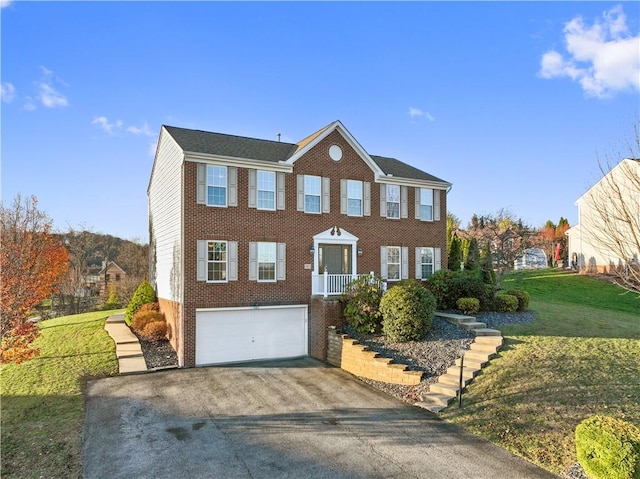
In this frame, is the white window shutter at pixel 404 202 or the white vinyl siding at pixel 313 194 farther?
the white window shutter at pixel 404 202

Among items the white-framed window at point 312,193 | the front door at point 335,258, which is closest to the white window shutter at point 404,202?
the front door at point 335,258

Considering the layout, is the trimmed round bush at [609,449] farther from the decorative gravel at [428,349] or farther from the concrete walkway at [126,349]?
the concrete walkway at [126,349]

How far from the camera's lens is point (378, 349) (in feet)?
43.3

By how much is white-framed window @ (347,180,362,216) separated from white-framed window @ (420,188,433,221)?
12.0ft

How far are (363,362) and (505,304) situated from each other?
6.93 m

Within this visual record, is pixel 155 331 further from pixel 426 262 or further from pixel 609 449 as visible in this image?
pixel 609 449

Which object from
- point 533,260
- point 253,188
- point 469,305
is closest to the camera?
point 469,305

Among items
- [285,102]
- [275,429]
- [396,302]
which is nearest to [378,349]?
[396,302]

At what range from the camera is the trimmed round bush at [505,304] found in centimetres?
1600

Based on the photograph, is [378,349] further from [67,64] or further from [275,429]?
[67,64]

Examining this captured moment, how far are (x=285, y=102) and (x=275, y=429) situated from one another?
12284 millimetres

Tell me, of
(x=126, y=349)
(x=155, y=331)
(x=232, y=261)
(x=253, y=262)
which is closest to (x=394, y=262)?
(x=253, y=262)

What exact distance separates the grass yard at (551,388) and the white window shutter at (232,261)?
29.5 feet

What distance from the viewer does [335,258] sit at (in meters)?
17.8
